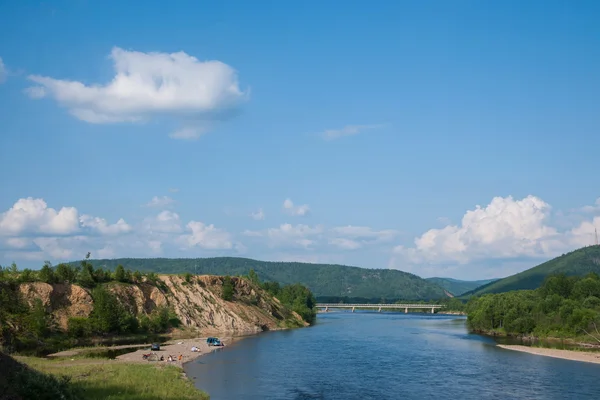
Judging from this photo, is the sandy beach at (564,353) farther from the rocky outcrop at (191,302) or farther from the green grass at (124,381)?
the rocky outcrop at (191,302)

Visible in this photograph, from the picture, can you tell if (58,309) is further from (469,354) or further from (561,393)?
(561,393)

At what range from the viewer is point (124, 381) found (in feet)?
168

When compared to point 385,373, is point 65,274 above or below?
above

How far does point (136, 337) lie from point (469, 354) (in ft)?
197

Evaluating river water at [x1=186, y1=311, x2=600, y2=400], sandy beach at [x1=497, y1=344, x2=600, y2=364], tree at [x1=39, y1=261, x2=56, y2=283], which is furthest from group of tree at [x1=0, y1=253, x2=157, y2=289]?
sandy beach at [x1=497, y1=344, x2=600, y2=364]

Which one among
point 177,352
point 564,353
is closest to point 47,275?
point 177,352

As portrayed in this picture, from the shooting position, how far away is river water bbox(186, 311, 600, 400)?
5644 cm

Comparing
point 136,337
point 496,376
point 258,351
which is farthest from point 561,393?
point 136,337

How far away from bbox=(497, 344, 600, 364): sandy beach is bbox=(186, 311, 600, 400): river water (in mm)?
2930

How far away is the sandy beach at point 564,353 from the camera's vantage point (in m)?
84.7

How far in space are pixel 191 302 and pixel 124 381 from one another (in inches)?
3374

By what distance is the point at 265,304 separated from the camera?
16550 centimetres

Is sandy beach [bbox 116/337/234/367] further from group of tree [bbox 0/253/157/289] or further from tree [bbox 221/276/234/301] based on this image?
tree [bbox 221/276/234/301]

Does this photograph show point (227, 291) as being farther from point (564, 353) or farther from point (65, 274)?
point (564, 353)
